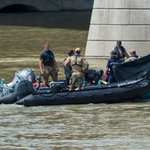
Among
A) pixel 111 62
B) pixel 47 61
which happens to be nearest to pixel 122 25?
pixel 111 62

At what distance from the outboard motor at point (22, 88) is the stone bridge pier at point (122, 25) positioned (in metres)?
11.2

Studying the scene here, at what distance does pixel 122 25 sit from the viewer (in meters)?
24.4

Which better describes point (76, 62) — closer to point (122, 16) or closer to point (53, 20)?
point (122, 16)

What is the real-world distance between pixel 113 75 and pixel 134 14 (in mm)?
9783

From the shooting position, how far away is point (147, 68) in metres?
14.7

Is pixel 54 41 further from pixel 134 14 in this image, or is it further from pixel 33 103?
pixel 33 103

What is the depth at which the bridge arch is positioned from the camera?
5553 cm

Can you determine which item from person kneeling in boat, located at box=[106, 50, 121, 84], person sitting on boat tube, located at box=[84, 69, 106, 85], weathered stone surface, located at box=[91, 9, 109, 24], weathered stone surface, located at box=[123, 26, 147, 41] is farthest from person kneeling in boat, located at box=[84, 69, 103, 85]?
weathered stone surface, located at box=[91, 9, 109, 24]

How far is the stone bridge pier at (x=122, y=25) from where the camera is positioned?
2409 cm

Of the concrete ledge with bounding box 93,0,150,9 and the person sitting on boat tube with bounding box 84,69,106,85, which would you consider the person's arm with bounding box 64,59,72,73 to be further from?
the concrete ledge with bounding box 93,0,150,9

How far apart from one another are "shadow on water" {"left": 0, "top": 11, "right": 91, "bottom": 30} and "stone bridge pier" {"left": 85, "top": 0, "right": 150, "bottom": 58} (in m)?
17.3

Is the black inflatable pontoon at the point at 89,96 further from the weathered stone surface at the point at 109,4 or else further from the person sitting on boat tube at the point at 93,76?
the weathered stone surface at the point at 109,4

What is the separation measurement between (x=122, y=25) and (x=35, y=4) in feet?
111

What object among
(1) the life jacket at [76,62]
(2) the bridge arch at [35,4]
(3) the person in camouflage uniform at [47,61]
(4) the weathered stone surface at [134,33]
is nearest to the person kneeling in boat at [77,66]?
(1) the life jacket at [76,62]
